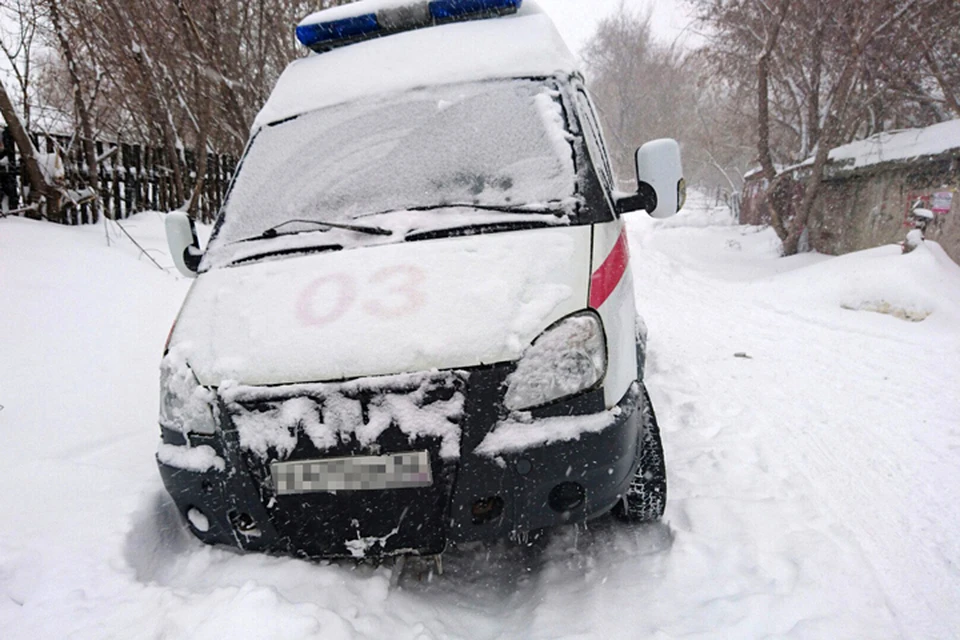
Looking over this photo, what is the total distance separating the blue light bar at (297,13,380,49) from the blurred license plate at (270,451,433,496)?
237cm

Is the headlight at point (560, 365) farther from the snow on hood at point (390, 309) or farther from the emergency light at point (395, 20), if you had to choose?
the emergency light at point (395, 20)

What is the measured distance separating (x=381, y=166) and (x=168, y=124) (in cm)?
845

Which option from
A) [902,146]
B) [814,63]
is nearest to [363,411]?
[902,146]

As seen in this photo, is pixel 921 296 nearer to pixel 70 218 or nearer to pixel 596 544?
pixel 596 544

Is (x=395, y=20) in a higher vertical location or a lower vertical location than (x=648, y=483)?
higher

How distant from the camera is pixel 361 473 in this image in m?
1.83

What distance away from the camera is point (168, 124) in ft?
30.3

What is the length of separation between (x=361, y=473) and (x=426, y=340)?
469 millimetres

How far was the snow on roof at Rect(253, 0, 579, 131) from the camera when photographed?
268cm

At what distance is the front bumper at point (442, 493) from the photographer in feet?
5.98

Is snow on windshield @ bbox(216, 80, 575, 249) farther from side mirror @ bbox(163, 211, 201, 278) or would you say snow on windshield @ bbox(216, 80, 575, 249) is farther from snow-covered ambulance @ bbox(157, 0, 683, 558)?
side mirror @ bbox(163, 211, 201, 278)

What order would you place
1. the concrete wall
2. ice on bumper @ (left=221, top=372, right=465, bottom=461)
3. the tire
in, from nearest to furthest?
ice on bumper @ (left=221, top=372, right=465, bottom=461) → the tire → the concrete wall

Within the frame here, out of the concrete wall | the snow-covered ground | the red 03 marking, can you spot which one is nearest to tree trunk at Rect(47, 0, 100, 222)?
the snow-covered ground

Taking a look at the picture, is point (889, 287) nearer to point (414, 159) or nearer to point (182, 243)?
point (414, 159)
